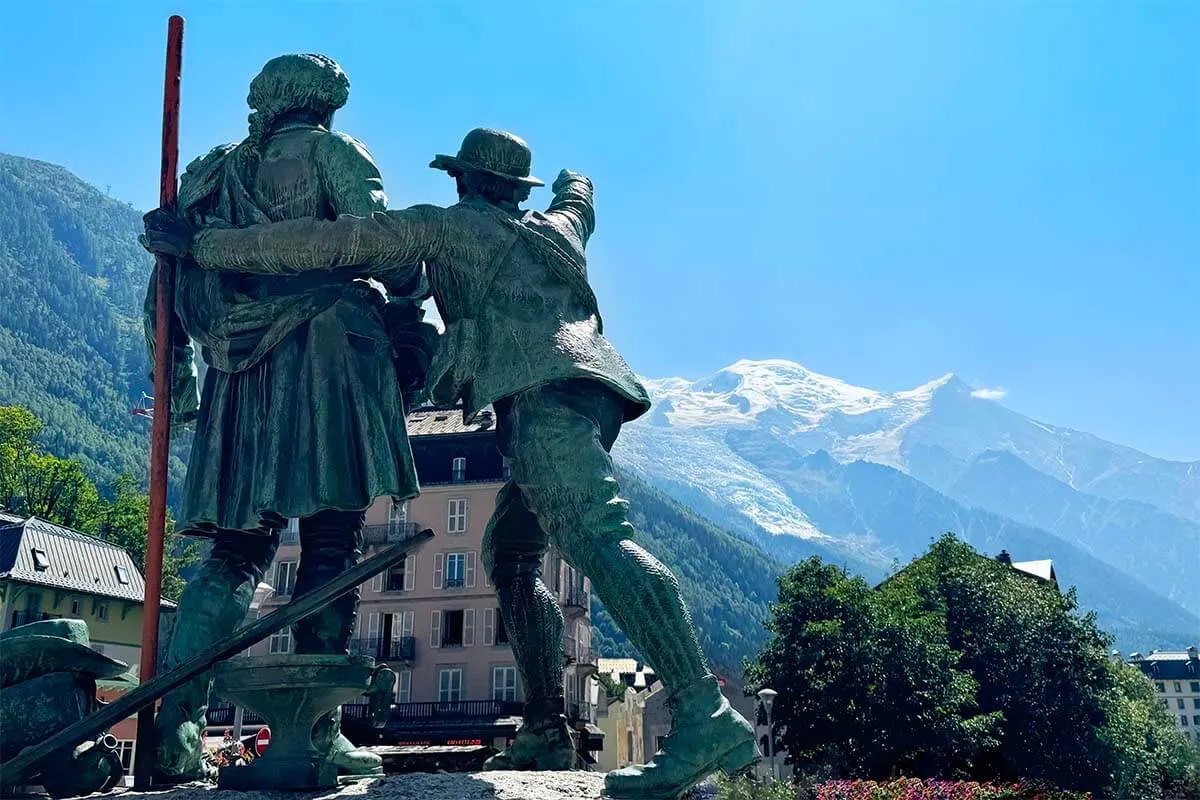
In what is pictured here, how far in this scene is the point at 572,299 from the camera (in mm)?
4816

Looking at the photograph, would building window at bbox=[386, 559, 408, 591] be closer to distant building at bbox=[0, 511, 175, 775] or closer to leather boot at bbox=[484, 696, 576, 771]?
distant building at bbox=[0, 511, 175, 775]

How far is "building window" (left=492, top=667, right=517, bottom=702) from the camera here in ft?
141

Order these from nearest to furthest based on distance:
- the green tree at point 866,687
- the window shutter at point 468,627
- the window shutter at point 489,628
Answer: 1. the green tree at point 866,687
2. the window shutter at point 489,628
3. the window shutter at point 468,627

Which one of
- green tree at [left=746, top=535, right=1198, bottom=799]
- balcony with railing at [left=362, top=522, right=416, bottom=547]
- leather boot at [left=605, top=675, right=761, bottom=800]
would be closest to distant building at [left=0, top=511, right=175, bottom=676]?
balcony with railing at [left=362, top=522, right=416, bottom=547]

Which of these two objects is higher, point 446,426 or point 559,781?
point 446,426

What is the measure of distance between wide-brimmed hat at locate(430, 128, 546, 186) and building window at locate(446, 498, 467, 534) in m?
40.8

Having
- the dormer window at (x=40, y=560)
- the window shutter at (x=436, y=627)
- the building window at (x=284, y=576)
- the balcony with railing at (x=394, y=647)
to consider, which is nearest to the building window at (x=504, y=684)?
the window shutter at (x=436, y=627)

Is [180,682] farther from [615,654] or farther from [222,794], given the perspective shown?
[615,654]

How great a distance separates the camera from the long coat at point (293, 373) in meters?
4.77

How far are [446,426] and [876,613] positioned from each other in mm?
16844

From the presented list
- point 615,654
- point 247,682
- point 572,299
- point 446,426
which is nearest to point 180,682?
point 247,682

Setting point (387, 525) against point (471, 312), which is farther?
point (387, 525)

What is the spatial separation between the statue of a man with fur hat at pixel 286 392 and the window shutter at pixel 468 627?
133 ft

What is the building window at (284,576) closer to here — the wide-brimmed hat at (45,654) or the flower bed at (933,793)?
the flower bed at (933,793)
